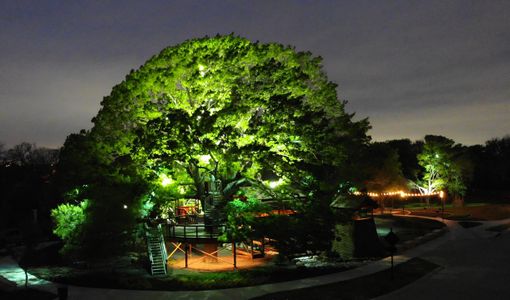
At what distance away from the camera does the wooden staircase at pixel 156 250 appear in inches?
967

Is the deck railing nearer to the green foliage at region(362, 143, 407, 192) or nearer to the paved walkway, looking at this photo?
the paved walkway

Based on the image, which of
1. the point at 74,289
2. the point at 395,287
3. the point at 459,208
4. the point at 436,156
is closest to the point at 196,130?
the point at 74,289

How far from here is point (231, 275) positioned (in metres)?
23.1

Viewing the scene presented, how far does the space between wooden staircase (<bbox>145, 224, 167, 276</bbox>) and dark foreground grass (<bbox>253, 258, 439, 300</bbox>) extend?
847 centimetres

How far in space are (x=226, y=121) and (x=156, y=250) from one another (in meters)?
8.91

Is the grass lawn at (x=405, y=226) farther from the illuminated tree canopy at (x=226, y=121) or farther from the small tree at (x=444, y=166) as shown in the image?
the small tree at (x=444, y=166)

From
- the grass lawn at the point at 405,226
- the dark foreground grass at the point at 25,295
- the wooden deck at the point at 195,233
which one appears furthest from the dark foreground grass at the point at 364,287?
the grass lawn at the point at 405,226

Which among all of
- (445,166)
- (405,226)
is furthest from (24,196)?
(445,166)

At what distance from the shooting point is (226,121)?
78.5 feet

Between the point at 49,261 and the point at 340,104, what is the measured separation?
914 inches

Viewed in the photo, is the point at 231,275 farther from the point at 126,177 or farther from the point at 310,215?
the point at 126,177

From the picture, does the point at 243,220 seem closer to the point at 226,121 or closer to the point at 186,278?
the point at 186,278

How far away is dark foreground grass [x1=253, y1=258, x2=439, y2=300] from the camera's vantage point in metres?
18.4

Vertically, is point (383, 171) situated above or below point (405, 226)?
above
